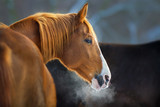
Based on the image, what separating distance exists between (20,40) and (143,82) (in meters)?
0.95

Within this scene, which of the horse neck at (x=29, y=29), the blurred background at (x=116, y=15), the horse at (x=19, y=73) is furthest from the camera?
the blurred background at (x=116, y=15)

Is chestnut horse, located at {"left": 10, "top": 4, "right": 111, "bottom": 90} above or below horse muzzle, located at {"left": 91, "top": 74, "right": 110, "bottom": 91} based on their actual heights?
above

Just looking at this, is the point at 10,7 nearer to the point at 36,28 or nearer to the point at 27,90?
the point at 36,28

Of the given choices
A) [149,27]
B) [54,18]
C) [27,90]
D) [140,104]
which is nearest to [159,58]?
[140,104]

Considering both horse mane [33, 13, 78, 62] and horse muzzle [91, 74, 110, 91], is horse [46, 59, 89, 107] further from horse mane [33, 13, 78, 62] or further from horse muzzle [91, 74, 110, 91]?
horse mane [33, 13, 78, 62]

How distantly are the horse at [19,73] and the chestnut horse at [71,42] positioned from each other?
20cm

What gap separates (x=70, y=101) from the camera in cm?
137

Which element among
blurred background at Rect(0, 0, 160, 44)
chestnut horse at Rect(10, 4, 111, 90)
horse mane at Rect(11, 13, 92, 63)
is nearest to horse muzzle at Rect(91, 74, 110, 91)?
chestnut horse at Rect(10, 4, 111, 90)

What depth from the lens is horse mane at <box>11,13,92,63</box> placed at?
2.86 ft

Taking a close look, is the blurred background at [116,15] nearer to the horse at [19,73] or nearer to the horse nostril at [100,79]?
the horse nostril at [100,79]

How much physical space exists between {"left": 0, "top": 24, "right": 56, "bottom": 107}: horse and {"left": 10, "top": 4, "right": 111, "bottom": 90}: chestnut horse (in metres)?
0.20

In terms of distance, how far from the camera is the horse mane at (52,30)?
873 mm

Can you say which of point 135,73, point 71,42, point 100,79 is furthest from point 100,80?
point 135,73

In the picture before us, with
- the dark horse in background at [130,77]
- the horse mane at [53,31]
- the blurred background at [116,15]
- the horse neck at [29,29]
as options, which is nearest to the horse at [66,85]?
the dark horse in background at [130,77]
